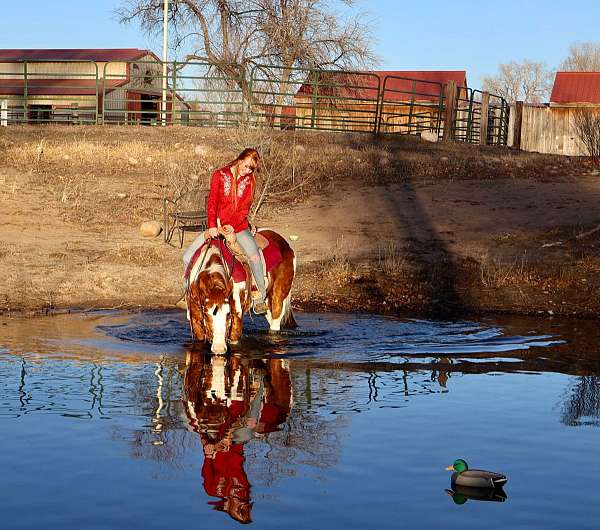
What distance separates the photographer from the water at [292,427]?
20.2 feet

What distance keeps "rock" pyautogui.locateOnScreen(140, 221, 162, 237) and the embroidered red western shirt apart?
8.20m

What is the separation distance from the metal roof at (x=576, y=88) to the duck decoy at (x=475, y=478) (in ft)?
145

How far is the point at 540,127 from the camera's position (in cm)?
Result: 4069

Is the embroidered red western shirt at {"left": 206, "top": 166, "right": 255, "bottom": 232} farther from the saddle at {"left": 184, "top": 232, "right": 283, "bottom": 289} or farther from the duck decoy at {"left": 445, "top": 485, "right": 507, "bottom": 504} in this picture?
the duck decoy at {"left": 445, "top": 485, "right": 507, "bottom": 504}

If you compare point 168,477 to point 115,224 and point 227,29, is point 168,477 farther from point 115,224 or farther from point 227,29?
point 227,29

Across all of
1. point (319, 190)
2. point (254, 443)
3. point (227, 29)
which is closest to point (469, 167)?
Answer: point (319, 190)

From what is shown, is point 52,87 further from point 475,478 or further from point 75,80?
point 475,478

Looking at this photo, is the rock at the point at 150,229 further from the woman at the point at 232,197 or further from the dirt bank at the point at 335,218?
the woman at the point at 232,197

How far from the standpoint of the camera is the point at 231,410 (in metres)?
8.68

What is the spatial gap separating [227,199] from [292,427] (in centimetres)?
361

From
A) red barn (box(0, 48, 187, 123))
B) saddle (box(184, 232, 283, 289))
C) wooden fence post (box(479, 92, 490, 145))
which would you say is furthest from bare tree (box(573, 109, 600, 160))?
saddle (box(184, 232, 283, 289))

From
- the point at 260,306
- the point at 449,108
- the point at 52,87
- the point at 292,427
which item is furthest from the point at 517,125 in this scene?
the point at 292,427

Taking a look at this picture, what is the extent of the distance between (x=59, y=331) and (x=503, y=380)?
5254mm

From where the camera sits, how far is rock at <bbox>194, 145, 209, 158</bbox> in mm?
26828
